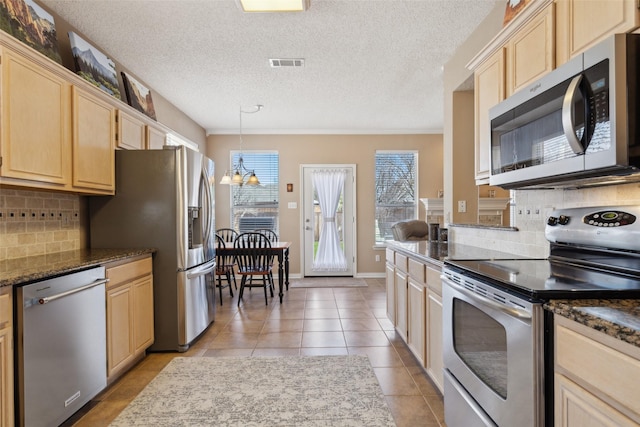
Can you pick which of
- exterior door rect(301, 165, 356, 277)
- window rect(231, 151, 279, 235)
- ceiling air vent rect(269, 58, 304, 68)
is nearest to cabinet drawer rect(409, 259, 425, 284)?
ceiling air vent rect(269, 58, 304, 68)

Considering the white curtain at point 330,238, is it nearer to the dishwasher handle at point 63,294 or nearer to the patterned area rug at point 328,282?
the patterned area rug at point 328,282

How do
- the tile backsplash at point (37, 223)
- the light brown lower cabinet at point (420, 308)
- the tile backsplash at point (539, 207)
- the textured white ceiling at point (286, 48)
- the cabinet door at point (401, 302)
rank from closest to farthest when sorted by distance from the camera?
the tile backsplash at point (539, 207), the light brown lower cabinet at point (420, 308), the tile backsplash at point (37, 223), the textured white ceiling at point (286, 48), the cabinet door at point (401, 302)

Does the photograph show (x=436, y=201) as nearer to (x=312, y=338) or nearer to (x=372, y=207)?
(x=372, y=207)

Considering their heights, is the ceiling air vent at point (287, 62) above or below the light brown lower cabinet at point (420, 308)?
above

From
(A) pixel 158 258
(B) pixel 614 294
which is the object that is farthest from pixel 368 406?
(A) pixel 158 258

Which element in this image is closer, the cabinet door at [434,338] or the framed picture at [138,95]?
the cabinet door at [434,338]

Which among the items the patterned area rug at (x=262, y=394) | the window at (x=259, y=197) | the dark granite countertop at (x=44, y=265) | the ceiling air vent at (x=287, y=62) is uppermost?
the ceiling air vent at (x=287, y=62)

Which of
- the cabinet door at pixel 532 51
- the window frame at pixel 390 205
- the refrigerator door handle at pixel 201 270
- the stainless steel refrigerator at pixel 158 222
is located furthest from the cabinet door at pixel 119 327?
the window frame at pixel 390 205

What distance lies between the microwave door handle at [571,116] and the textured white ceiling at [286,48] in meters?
1.58

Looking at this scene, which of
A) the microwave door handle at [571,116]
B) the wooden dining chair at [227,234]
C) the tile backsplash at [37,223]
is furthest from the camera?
the wooden dining chair at [227,234]

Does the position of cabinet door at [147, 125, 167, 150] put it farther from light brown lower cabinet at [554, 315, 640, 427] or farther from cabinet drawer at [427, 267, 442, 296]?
light brown lower cabinet at [554, 315, 640, 427]

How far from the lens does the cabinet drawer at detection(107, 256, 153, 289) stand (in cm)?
231

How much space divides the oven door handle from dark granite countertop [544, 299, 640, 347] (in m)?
0.09

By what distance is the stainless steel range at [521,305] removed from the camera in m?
1.09
